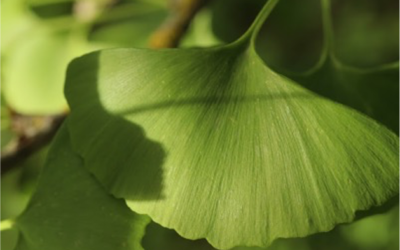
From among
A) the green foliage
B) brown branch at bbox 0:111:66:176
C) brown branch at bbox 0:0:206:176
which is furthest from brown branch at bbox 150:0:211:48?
the green foliage

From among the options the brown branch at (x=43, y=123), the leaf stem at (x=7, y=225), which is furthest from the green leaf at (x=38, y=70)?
the leaf stem at (x=7, y=225)

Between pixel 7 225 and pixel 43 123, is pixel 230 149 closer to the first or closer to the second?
pixel 7 225

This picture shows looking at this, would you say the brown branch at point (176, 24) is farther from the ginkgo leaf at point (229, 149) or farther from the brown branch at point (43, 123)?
the ginkgo leaf at point (229, 149)

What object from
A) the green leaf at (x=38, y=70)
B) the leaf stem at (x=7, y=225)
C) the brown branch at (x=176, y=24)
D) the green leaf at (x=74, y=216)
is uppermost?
the brown branch at (x=176, y=24)

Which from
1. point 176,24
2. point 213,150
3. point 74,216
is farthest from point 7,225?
point 176,24

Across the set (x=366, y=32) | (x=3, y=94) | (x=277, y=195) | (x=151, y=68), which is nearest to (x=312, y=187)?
(x=277, y=195)

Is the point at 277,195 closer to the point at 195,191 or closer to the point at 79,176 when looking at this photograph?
the point at 195,191
